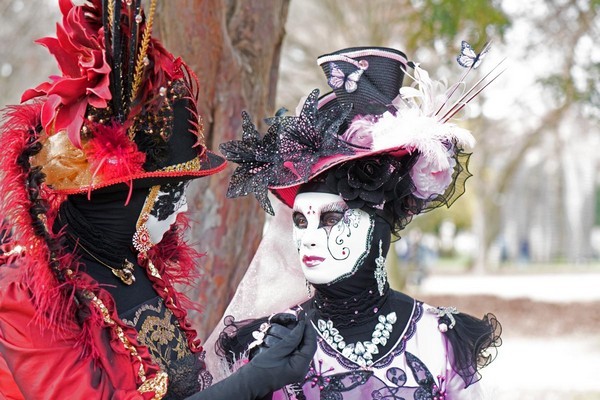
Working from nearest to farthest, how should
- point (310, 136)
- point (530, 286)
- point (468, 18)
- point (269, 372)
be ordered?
point (269, 372), point (310, 136), point (468, 18), point (530, 286)

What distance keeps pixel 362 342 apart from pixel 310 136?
788mm

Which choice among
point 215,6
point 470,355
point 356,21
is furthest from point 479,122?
point 470,355

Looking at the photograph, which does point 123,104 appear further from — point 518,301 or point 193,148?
point 518,301

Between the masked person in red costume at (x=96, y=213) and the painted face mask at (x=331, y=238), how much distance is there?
0.49m

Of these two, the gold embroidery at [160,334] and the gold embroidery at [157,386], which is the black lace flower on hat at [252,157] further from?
the gold embroidery at [157,386]

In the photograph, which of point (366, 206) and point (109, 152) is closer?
point (109, 152)

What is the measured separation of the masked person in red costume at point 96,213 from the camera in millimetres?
2295

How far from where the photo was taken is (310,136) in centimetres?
281

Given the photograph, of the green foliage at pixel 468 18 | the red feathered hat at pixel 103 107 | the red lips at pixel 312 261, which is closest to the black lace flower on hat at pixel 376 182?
the red lips at pixel 312 261

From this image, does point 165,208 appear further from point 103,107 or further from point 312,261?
point 312,261

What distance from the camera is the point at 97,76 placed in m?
2.34

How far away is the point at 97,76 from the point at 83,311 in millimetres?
713

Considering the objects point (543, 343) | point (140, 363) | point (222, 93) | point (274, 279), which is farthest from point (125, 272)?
point (543, 343)

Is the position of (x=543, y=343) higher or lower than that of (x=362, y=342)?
lower
